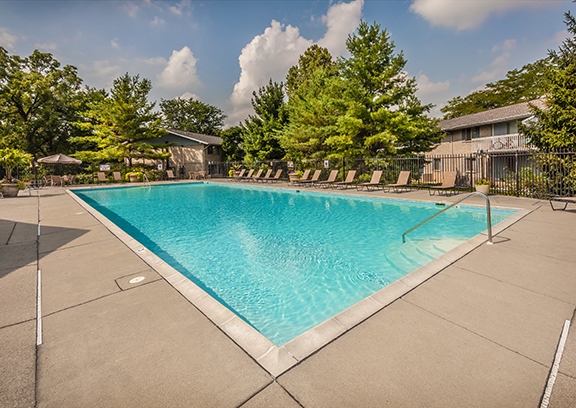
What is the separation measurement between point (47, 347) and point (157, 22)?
11.5m

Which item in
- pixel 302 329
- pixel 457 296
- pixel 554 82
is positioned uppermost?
pixel 554 82

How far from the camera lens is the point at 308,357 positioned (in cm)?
204

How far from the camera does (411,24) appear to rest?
Result: 11.7 m

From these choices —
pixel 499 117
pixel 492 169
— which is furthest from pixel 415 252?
pixel 499 117

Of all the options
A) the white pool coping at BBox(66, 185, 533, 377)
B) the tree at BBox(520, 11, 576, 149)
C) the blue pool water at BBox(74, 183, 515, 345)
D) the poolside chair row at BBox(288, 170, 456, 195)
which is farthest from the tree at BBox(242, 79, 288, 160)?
the white pool coping at BBox(66, 185, 533, 377)

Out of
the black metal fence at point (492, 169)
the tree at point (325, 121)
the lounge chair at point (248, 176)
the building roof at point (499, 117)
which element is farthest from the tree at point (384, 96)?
the lounge chair at point (248, 176)

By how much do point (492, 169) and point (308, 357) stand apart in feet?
68.0

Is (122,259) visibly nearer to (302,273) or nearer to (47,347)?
(47,347)

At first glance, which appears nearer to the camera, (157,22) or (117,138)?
(157,22)

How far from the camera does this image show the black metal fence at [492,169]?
364 inches

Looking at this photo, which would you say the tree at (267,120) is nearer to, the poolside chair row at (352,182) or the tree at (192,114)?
the poolside chair row at (352,182)

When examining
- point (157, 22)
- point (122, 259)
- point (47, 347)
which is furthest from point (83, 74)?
point (47, 347)

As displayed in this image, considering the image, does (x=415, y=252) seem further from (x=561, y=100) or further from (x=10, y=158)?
(x=10, y=158)

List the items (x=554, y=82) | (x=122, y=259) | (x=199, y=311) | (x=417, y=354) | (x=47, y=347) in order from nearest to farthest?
(x=417, y=354)
(x=47, y=347)
(x=199, y=311)
(x=122, y=259)
(x=554, y=82)
